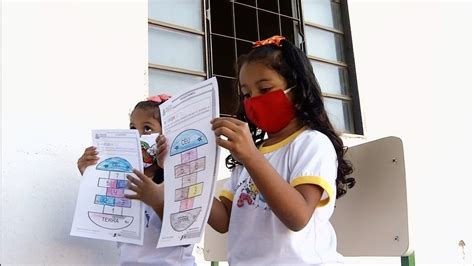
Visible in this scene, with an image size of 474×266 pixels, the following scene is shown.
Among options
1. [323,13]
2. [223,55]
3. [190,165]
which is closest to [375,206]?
[190,165]

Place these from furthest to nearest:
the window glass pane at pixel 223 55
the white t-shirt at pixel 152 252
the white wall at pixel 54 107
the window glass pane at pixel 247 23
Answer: the window glass pane at pixel 247 23, the window glass pane at pixel 223 55, the white wall at pixel 54 107, the white t-shirt at pixel 152 252

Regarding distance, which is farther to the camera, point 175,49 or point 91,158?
point 175,49

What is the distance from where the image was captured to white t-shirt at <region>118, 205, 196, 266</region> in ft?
4.06

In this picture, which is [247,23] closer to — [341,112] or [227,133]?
[341,112]

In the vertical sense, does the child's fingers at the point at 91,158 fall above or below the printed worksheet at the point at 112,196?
above

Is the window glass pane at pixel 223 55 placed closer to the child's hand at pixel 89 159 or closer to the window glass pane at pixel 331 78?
the window glass pane at pixel 331 78

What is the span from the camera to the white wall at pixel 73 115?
61.5 inches

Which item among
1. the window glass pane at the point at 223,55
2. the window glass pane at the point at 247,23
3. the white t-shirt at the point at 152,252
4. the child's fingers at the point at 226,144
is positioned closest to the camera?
the child's fingers at the point at 226,144

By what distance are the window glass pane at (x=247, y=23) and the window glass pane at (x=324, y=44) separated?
0.33 m

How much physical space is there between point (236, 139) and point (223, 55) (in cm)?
170

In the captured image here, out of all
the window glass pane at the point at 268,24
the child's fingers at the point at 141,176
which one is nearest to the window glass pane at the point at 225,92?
the window glass pane at the point at 268,24

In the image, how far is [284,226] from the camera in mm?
936

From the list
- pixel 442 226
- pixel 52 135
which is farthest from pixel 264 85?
pixel 442 226

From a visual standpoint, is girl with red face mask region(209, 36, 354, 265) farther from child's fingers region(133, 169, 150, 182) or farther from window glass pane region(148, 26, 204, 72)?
window glass pane region(148, 26, 204, 72)
